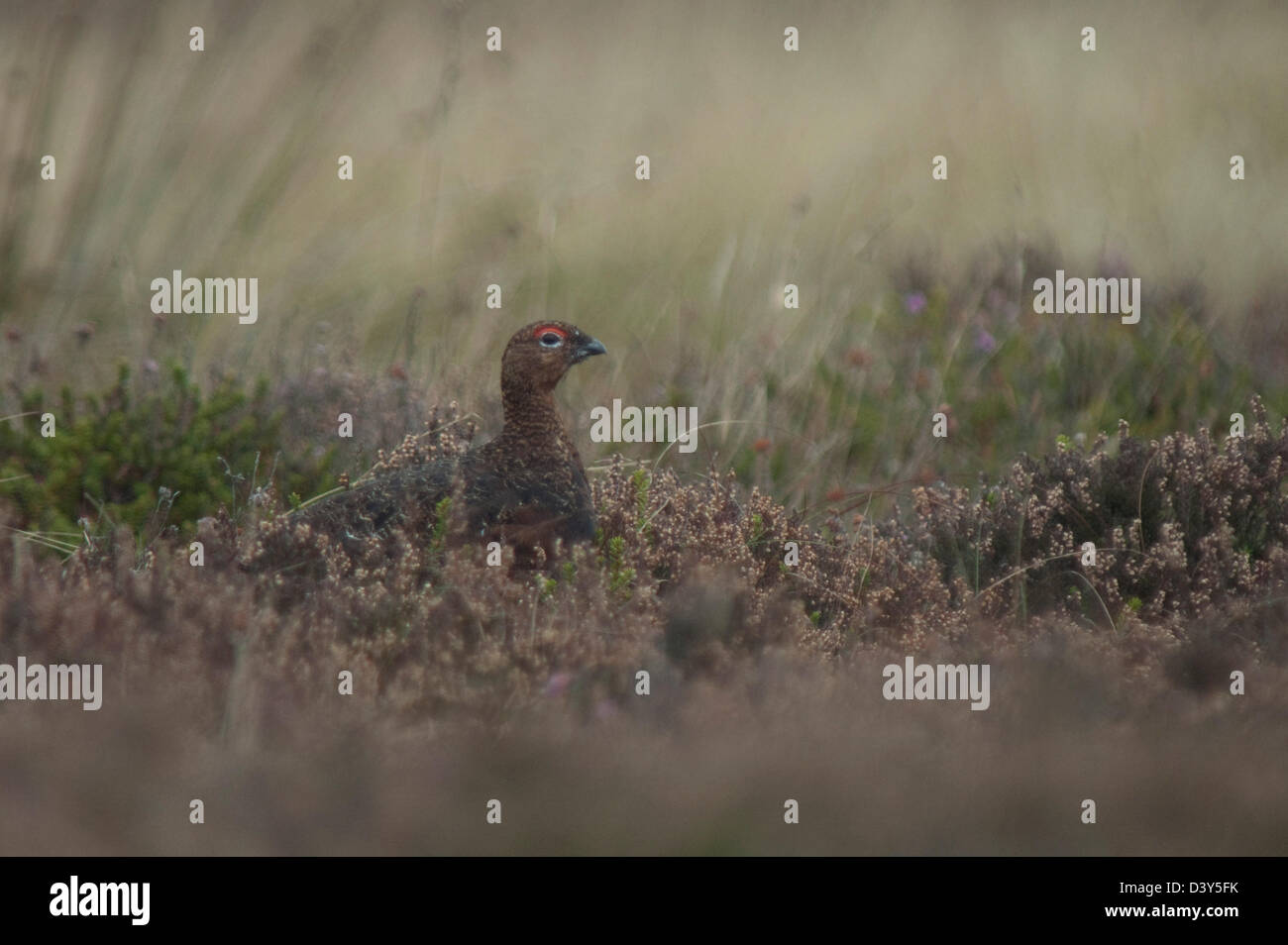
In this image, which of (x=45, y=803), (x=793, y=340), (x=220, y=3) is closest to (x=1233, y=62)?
(x=793, y=340)

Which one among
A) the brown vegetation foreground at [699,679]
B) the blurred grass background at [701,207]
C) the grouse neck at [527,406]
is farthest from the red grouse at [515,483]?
the blurred grass background at [701,207]

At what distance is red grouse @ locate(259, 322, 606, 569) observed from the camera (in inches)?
163

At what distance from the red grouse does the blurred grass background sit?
28.4 inches

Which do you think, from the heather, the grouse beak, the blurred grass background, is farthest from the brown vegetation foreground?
the blurred grass background

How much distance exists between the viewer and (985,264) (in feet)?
23.3

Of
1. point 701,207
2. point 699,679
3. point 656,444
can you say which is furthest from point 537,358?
point 701,207

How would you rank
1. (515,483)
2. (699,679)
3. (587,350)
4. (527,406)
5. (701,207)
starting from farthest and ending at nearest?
(701,207) < (587,350) < (527,406) < (515,483) < (699,679)

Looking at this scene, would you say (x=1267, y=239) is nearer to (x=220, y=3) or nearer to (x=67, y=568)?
(x=220, y=3)

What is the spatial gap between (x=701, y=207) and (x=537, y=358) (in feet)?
13.1

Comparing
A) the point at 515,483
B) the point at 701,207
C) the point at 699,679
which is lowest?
the point at 699,679

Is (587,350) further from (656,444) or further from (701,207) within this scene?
(701,207)

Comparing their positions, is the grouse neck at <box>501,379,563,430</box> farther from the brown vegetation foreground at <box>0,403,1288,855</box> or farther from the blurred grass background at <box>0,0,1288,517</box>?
the blurred grass background at <box>0,0,1288,517</box>

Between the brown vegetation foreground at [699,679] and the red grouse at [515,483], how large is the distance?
0.34 feet

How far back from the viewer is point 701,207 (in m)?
8.41
